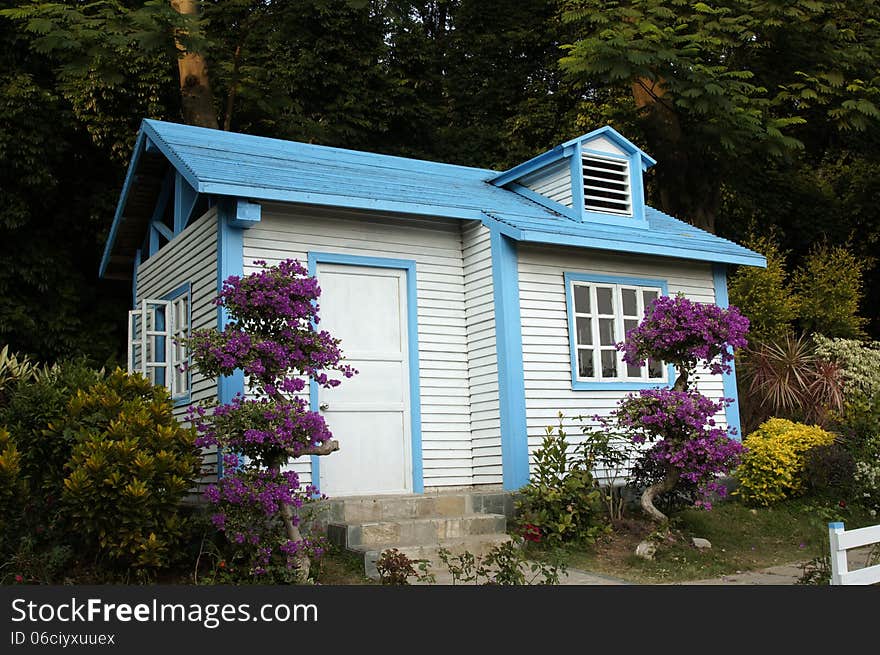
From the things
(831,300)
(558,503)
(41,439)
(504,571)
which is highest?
(831,300)

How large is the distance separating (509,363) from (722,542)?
9.88 feet

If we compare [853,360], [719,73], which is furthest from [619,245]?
[719,73]

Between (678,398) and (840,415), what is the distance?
5832mm

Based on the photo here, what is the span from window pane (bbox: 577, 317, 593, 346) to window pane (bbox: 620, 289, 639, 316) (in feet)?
2.06

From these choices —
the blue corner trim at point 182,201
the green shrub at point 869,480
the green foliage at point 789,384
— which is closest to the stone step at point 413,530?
the blue corner trim at point 182,201

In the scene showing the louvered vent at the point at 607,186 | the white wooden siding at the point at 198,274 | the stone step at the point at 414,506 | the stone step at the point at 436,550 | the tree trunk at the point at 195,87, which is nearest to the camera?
the stone step at the point at 436,550

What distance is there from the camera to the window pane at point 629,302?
12078mm

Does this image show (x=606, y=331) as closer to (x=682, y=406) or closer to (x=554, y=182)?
(x=554, y=182)

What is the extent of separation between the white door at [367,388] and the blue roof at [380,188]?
928 mm

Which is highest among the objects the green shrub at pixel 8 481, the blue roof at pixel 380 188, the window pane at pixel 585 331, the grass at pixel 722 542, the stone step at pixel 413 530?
the blue roof at pixel 380 188

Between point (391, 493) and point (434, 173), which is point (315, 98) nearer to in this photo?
point (434, 173)

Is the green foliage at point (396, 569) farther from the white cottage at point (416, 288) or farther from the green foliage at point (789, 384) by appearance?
the green foliage at point (789, 384)

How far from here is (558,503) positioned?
964 centimetres

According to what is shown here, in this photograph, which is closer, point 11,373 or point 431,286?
point 431,286
